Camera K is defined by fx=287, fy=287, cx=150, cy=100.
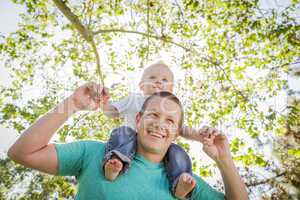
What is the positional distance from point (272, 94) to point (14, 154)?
631cm

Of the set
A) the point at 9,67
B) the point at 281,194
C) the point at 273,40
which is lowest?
the point at 281,194

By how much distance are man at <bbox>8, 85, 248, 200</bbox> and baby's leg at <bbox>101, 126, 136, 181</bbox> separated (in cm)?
4

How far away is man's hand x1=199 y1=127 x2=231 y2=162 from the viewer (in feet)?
7.02

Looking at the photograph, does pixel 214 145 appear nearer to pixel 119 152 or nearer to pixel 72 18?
pixel 119 152

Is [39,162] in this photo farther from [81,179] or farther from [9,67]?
[9,67]

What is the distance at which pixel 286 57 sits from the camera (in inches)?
250

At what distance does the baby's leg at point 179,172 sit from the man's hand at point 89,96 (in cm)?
68

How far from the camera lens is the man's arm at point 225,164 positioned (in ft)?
6.44

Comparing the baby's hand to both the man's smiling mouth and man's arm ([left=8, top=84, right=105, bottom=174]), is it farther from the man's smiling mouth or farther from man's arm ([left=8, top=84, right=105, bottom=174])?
man's arm ([left=8, top=84, right=105, bottom=174])

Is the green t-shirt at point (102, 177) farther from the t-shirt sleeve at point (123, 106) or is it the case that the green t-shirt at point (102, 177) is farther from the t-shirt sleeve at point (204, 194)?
the t-shirt sleeve at point (123, 106)

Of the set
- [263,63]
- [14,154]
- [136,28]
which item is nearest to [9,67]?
[136,28]

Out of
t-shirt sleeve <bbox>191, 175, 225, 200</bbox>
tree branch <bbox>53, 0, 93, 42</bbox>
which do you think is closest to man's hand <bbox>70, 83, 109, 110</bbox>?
t-shirt sleeve <bbox>191, 175, 225, 200</bbox>

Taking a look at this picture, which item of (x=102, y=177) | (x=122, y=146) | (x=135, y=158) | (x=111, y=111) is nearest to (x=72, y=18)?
(x=111, y=111)

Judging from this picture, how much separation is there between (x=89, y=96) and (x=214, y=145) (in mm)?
1026
